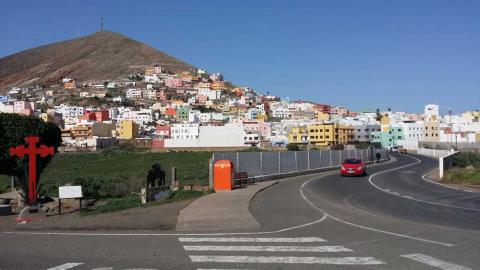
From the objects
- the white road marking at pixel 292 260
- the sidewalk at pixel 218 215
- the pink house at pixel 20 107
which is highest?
the pink house at pixel 20 107

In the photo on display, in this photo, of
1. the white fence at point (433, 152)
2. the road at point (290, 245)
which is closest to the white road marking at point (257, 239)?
the road at point (290, 245)

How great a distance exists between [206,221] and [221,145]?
360ft

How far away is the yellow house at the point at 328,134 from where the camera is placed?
504 ft

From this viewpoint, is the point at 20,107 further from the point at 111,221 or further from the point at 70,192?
the point at 111,221

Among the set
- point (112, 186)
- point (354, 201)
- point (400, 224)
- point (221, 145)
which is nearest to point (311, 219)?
point (400, 224)

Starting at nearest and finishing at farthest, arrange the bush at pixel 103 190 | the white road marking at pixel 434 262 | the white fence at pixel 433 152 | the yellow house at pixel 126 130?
the white road marking at pixel 434 262 < the bush at pixel 103 190 < the white fence at pixel 433 152 < the yellow house at pixel 126 130

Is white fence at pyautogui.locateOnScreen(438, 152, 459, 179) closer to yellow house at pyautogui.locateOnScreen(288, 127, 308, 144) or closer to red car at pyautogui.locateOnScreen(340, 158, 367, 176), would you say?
red car at pyautogui.locateOnScreen(340, 158, 367, 176)

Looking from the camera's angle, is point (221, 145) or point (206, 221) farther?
point (221, 145)

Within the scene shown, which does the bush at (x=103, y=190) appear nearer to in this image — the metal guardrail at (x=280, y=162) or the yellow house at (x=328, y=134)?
the metal guardrail at (x=280, y=162)

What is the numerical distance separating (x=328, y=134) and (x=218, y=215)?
13952 centimetres

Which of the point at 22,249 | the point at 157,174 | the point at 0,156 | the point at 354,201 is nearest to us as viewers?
the point at 22,249

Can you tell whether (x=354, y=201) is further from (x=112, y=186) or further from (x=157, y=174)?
(x=112, y=186)

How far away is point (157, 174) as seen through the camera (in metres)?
23.9

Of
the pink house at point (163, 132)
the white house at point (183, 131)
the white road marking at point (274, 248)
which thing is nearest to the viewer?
the white road marking at point (274, 248)
